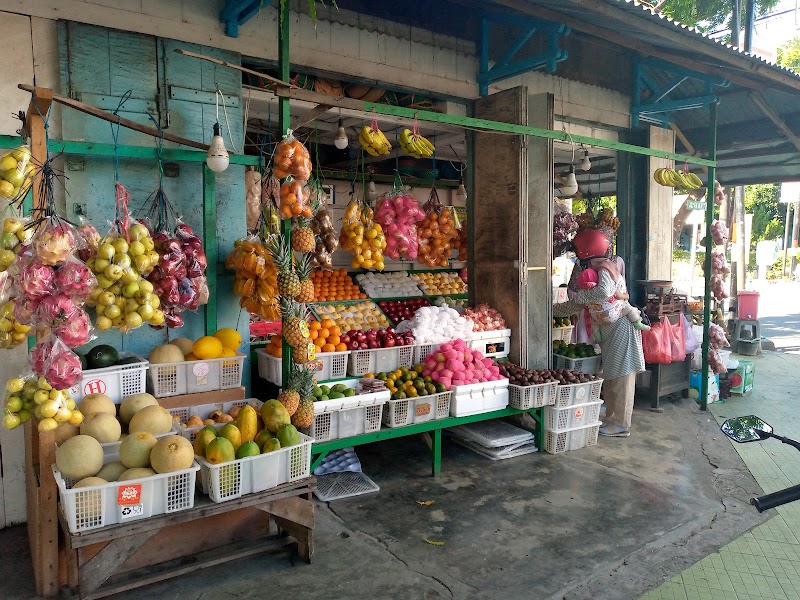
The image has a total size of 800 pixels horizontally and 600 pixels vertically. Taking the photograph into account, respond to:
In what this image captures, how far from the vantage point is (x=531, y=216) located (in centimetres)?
650

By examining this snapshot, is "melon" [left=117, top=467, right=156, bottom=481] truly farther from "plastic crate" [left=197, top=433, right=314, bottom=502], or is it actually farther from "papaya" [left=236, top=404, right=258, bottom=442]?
"papaya" [left=236, top=404, right=258, bottom=442]

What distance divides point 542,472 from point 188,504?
3.36 metres

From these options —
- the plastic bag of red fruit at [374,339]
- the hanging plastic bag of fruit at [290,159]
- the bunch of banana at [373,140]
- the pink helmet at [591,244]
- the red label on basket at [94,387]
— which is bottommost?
the red label on basket at [94,387]

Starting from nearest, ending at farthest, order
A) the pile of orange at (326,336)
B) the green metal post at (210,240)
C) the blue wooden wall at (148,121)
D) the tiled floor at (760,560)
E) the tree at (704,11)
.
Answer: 1. the tiled floor at (760,560)
2. the blue wooden wall at (148,121)
3. the green metal post at (210,240)
4. the pile of orange at (326,336)
5. the tree at (704,11)

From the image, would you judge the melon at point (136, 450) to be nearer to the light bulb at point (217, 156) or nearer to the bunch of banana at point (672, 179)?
the light bulb at point (217, 156)

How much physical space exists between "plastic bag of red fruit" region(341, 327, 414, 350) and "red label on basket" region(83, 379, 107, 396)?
214 centimetres

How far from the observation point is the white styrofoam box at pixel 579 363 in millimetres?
7160

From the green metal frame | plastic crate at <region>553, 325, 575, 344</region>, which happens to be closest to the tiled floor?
the green metal frame

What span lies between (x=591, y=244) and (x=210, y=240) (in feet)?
14.4

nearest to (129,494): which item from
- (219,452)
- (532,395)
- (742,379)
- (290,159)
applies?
(219,452)

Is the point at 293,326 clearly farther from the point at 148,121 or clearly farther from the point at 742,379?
the point at 742,379

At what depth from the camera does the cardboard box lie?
8.45 meters

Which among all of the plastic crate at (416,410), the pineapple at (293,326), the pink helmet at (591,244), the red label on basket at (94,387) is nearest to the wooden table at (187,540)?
the red label on basket at (94,387)

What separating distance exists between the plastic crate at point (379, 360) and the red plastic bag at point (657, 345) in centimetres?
333
